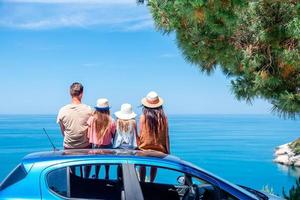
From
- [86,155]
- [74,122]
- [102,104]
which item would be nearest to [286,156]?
[102,104]

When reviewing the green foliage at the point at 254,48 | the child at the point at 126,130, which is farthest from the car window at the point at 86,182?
the green foliage at the point at 254,48

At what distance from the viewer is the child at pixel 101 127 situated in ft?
23.9

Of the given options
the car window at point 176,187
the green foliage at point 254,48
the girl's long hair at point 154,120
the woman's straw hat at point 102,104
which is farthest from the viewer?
the green foliage at point 254,48

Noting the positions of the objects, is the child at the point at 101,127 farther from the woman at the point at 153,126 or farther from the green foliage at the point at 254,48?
the green foliage at the point at 254,48

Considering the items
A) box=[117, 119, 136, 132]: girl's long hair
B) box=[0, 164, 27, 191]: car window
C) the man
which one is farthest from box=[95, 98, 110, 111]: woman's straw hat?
box=[0, 164, 27, 191]: car window

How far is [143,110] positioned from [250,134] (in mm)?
77625

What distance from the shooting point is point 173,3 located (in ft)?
19.0

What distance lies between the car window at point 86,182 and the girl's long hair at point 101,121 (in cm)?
180

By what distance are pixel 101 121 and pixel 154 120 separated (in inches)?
30.0

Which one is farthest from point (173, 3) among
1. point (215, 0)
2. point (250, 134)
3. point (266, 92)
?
point (250, 134)

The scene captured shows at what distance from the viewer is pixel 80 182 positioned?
16.5 feet

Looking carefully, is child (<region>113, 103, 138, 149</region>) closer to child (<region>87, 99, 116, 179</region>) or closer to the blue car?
child (<region>87, 99, 116, 179</region>)

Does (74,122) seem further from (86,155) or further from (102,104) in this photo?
(86,155)

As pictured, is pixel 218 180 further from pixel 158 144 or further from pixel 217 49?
pixel 217 49
